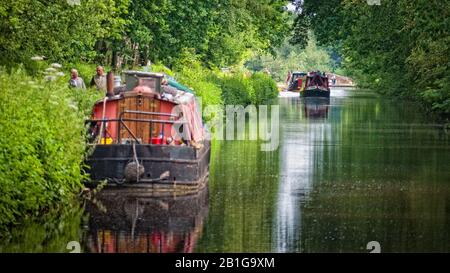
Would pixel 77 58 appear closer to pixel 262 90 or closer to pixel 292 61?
pixel 262 90

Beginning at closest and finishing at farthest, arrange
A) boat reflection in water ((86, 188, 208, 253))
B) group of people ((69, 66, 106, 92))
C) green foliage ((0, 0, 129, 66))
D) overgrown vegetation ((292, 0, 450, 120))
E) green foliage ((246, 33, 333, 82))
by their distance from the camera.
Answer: boat reflection in water ((86, 188, 208, 253)) → group of people ((69, 66, 106, 92)) → green foliage ((0, 0, 129, 66)) → overgrown vegetation ((292, 0, 450, 120)) → green foliage ((246, 33, 333, 82))

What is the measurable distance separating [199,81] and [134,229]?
27.1m

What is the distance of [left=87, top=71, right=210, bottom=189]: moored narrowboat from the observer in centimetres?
2233

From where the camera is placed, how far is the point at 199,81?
4519 centimetres

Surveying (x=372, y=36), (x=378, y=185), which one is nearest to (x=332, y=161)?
(x=378, y=185)

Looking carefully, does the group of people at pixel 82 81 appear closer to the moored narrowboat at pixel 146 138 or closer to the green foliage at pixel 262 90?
the moored narrowboat at pixel 146 138

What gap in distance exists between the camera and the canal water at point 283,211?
56.1ft

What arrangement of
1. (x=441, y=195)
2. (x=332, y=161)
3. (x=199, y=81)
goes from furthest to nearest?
(x=199, y=81) → (x=332, y=161) → (x=441, y=195)

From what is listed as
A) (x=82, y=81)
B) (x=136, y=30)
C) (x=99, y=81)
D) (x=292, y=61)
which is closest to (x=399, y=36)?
(x=136, y=30)

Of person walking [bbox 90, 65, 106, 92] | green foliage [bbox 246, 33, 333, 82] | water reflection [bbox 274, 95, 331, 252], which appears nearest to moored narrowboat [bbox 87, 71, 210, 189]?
water reflection [bbox 274, 95, 331, 252]

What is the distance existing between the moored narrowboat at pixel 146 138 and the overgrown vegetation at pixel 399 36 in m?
20.5

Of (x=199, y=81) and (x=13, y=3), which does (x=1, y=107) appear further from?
(x=199, y=81)

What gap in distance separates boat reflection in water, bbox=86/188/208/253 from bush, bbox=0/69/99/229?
0.79 metres

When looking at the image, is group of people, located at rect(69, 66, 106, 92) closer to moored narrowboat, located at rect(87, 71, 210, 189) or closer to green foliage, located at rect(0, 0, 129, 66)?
green foliage, located at rect(0, 0, 129, 66)
